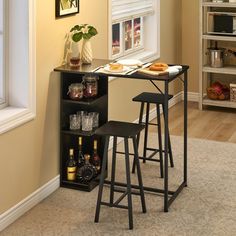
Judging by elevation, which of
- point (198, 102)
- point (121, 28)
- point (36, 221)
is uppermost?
point (121, 28)

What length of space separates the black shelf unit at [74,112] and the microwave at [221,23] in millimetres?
2505

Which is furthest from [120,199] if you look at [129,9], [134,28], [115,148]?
[134,28]

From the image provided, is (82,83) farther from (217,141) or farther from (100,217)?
(217,141)

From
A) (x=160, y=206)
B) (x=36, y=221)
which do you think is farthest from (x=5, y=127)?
(x=160, y=206)

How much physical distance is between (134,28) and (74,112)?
1914mm

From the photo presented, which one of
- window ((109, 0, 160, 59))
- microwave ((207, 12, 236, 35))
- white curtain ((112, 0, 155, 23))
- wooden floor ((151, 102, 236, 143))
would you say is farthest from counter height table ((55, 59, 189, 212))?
microwave ((207, 12, 236, 35))

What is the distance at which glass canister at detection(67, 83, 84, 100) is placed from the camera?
14.1ft

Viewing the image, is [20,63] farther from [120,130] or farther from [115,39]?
[115,39]

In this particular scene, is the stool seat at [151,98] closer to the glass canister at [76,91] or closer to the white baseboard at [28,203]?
the glass canister at [76,91]

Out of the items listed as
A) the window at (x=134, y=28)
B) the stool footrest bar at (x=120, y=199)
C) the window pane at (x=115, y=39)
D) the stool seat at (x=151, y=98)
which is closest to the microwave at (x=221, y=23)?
the window at (x=134, y=28)

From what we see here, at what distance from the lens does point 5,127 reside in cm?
370

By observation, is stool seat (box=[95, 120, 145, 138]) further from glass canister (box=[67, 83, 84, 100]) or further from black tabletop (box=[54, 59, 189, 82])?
glass canister (box=[67, 83, 84, 100])

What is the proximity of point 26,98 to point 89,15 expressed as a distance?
110 cm

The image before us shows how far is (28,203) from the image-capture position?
407cm
